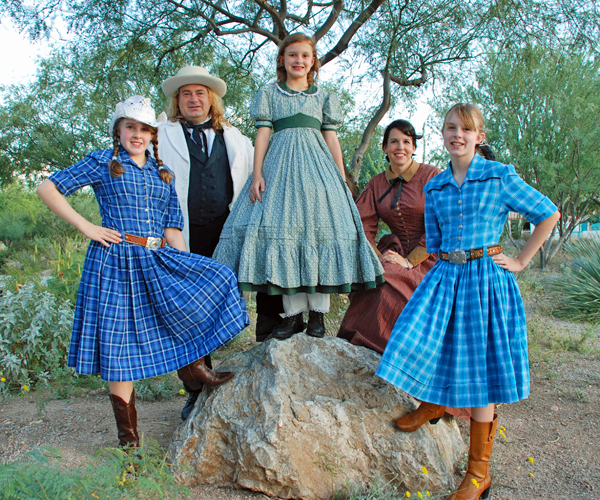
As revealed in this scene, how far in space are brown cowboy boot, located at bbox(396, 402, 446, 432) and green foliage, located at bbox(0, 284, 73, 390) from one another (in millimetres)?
2739

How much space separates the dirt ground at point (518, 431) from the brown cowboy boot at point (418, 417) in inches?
16.2

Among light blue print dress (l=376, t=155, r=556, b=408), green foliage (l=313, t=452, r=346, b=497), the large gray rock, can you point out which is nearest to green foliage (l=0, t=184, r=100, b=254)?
the large gray rock

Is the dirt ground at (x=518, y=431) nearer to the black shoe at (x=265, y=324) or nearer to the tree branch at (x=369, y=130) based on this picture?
the black shoe at (x=265, y=324)

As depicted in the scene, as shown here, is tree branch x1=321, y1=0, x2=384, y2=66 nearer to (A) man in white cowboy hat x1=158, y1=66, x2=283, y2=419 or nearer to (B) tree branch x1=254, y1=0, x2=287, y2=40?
(B) tree branch x1=254, y1=0, x2=287, y2=40

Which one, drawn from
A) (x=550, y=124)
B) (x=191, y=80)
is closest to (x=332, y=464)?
(x=191, y=80)

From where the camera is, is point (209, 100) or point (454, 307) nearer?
point (454, 307)

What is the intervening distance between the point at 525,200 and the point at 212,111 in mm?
1987

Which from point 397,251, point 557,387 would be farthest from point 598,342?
point 397,251

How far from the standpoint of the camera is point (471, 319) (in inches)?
89.4

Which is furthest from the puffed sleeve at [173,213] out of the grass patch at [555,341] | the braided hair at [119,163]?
the grass patch at [555,341]

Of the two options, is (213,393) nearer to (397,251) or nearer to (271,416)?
(271,416)

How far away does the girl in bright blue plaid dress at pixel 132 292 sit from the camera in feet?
8.05

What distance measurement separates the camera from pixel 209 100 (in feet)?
10.6

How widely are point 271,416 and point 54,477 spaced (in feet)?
3.15
